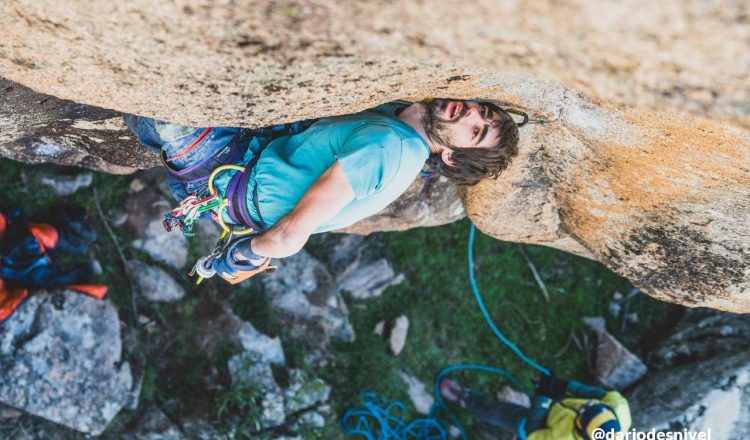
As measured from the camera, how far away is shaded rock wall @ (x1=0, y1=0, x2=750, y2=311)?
1602 mm

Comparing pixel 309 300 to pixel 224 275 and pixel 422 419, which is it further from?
pixel 224 275

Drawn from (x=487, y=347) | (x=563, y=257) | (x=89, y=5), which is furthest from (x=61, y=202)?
(x=563, y=257)

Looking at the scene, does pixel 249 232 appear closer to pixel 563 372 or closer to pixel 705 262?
pixel 705 262

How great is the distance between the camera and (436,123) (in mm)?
2861

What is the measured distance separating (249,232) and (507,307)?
4.78 meters

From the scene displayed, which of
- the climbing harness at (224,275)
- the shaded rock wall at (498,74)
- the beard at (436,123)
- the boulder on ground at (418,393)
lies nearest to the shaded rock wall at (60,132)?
the shaded rock wall at (498,74)

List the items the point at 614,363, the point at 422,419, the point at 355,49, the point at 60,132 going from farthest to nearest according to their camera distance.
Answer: the point at 614,363, the point at 422,419, the point at 60,132, the point at 355,49

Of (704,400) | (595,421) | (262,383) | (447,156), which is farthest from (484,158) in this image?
(704,400)

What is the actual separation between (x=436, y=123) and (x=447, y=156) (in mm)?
209

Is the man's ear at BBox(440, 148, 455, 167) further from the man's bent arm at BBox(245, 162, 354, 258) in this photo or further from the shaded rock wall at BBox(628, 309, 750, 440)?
the shaded rock wall at BBox(628, 309, 750, 440)

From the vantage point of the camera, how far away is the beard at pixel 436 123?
2842 mm

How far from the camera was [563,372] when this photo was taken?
23.8 ft

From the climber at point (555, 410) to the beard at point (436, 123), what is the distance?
10.8 feet

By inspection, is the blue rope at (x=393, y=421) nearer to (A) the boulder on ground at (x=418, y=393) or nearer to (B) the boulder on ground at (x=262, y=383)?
(A) the boulder on ground at (x=418, y=393)
